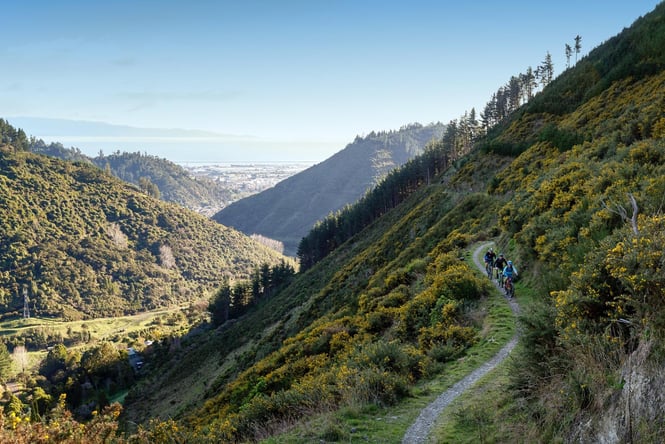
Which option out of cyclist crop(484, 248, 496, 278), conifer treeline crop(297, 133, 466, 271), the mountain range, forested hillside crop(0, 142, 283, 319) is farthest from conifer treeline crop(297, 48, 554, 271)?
forested hillside crop(0, 142, 283, 319)

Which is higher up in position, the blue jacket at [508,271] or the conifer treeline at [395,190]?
the conifer treeline at [395,190]

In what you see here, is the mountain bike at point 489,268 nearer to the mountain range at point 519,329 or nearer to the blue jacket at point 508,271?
the mountain range at point 519,329

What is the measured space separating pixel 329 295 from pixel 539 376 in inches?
1110

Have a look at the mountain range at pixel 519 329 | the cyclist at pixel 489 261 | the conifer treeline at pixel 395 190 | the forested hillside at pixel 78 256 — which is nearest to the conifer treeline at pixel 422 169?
the conifer treeline at pixel 395 190

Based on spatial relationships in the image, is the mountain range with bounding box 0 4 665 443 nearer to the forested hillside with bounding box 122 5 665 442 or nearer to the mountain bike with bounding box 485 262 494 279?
the forested hillside with bounding box 122 5 665 442

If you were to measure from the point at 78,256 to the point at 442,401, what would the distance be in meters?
195

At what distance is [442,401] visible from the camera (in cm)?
732

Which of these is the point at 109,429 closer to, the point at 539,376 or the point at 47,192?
the point at 539,376

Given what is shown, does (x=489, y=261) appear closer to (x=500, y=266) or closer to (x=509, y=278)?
(x=500, y=266)

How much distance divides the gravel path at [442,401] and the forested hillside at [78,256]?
17053 cm

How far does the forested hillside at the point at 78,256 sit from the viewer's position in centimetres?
14912

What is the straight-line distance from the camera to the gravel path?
6250mm

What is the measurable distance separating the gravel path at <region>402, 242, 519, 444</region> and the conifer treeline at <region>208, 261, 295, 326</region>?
240 ft

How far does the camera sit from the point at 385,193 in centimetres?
8988
